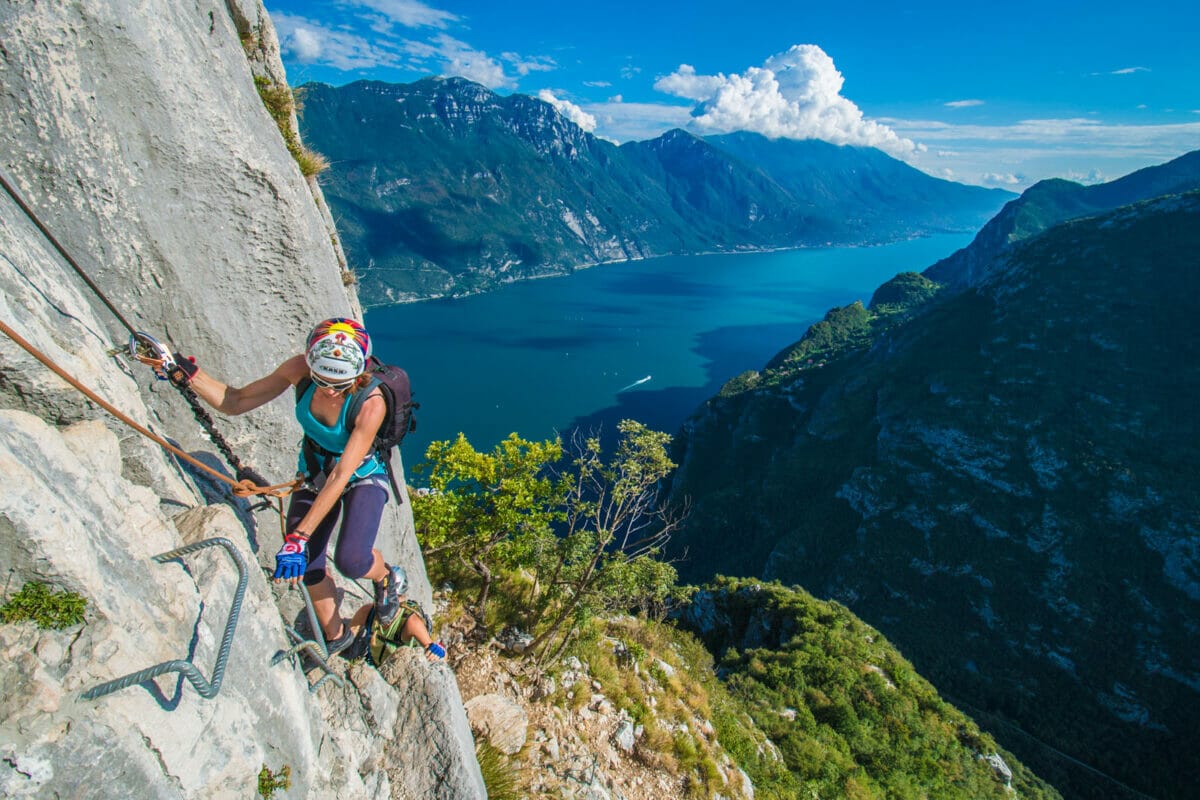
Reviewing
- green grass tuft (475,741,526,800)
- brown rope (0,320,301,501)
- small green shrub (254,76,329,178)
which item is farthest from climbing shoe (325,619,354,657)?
small green shrub (254,76,329,178)

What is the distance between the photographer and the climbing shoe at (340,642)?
521 cm

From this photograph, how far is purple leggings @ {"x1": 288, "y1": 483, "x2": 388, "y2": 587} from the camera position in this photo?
15.6 ft

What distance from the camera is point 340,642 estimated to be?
525 cm

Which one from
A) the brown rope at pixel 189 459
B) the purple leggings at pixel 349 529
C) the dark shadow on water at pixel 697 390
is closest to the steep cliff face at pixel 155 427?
the brown rope at pixel 189 459

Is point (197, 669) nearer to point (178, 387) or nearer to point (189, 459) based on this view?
point (189, 459)

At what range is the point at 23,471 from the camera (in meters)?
2.96

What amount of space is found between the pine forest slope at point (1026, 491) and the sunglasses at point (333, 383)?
55342 millimetres

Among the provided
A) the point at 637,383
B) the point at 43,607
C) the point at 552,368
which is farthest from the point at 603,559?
the point at 552,368

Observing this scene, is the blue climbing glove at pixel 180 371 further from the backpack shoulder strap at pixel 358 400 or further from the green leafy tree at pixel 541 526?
the green leafy tree at pixel 541 526

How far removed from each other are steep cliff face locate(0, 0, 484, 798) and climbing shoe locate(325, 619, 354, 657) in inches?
12.4

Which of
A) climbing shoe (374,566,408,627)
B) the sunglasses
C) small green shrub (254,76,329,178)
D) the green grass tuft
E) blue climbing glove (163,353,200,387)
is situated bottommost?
the green grass tuft

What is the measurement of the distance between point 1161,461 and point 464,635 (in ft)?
274

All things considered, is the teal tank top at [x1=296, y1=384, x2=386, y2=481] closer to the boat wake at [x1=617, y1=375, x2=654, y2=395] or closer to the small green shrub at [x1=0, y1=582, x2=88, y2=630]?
the small green shrub at [x1=0, y1=582, x2=88, y2=630]

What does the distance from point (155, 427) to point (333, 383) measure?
65.2 inches
